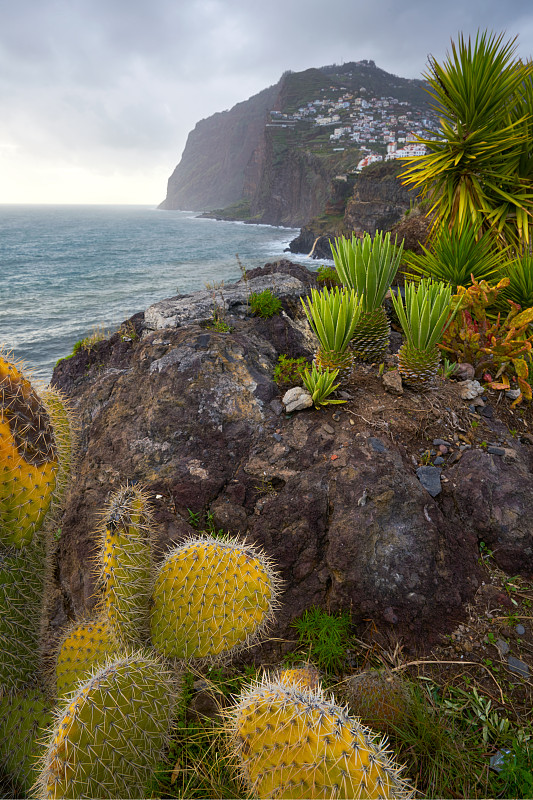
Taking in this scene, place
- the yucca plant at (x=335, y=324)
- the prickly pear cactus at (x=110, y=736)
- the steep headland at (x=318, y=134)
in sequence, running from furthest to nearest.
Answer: the steep headland at (x=318, y=134)
the yucca plant at (x=335, y=324)
the prickly pear cactus at (x=110, y=736)

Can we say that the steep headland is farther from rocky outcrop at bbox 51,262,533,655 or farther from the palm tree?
rocky outcrop at bbox 51,262,533,655

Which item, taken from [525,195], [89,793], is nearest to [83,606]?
[89,793]

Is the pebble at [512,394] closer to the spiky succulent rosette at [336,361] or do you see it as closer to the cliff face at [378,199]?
the spiky succulent rosette at [336,361]

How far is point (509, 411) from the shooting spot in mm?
4004

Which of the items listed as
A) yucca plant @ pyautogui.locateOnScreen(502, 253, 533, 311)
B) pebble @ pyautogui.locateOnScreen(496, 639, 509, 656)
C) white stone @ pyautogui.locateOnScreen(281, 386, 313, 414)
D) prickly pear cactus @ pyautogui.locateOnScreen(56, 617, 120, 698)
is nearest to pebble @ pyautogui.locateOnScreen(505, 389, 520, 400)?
yucca plant @ pyautogui.locateOnScreen(502, 253, 533, 311)

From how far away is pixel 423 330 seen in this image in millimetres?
3732

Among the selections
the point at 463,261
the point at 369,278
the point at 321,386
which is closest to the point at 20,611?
the point at 321,386

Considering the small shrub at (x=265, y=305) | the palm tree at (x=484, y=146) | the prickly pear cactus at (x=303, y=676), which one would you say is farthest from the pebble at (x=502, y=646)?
the palm tree at (x=484, y=146)

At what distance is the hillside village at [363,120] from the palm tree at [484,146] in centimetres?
8378

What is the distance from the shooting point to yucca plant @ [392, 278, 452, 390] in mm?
3709

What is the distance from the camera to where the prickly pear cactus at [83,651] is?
7.22 ft

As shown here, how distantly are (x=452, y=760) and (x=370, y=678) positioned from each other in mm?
533

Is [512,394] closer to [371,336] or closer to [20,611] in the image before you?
[371,336]

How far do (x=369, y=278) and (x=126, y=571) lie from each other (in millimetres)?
3516
